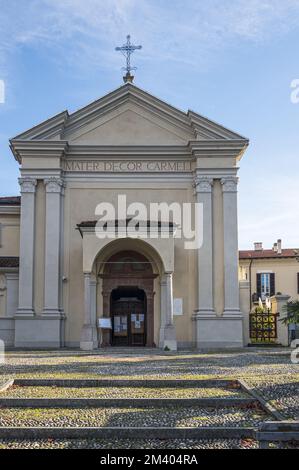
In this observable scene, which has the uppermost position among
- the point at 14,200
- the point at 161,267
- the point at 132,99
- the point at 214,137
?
the point at 132,99

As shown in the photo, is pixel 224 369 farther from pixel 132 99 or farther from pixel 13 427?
pixel 132 99

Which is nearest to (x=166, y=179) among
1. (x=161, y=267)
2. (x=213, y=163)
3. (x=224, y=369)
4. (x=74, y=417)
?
(x=213, y=163)

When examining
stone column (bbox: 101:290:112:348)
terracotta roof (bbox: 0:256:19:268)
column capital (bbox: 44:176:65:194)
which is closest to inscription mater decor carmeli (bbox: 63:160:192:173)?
column capital (bbox: 44:176:65:194)

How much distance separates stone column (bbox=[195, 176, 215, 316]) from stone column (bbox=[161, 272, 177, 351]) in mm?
1234

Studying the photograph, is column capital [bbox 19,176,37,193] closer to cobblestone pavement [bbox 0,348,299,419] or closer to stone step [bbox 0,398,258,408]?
cobblestone pavement [bbox 0,348,299,419]

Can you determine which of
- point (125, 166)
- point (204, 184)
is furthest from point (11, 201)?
point (204, 184)

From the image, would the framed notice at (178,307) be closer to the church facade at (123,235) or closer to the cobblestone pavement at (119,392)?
the church facade at (123,235)

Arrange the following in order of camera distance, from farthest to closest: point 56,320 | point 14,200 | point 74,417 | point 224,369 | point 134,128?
point 14,200
point 134,128
point 56,320
point 224,369
point 74,417

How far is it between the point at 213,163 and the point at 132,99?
4.44 meters

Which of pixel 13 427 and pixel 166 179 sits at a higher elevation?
pixel 166 179

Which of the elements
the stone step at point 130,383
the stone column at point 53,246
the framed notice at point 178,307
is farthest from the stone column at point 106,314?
the stone step at point 130,383

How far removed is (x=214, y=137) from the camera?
86.9 ft

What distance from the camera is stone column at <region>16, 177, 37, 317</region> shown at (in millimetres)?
25406

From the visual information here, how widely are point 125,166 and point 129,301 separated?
5677 mm
